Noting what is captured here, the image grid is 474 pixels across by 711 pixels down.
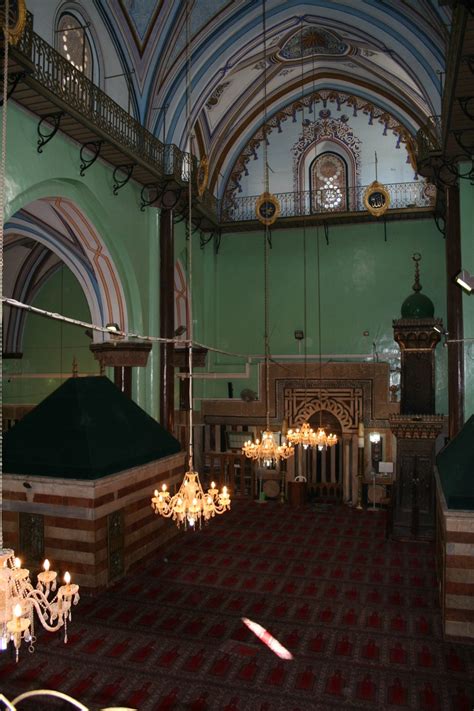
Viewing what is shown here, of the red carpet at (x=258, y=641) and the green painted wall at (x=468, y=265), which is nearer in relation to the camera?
the red carpet at (x=258, y=641)

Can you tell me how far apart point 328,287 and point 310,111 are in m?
3.88

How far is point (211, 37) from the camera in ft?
31.5

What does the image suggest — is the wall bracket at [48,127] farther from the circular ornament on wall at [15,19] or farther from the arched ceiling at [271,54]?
the arched ceiling at [271,54]

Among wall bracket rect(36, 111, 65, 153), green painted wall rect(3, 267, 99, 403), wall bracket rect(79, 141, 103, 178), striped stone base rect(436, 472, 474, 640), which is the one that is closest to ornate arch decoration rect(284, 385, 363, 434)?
green painted wall rect(3, 267, 99, 403)

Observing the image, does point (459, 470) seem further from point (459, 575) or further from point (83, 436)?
point (83, 436)

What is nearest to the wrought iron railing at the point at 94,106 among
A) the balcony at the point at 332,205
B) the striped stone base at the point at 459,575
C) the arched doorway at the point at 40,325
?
the balcony at the point at 332,205

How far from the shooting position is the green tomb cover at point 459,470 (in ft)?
18.9

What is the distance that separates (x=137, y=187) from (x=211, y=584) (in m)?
6.14

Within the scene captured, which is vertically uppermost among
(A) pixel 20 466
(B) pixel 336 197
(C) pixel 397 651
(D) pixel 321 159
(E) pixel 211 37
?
(E) pixel 211 37

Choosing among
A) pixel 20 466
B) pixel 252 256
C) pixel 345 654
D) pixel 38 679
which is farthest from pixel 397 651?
pixel 252 256

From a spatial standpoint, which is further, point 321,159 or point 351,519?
point 321,159

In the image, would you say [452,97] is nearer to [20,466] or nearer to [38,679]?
[20,466]

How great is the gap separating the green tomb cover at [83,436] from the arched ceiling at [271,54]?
4.60 m

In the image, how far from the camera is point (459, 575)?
18.6 feet
